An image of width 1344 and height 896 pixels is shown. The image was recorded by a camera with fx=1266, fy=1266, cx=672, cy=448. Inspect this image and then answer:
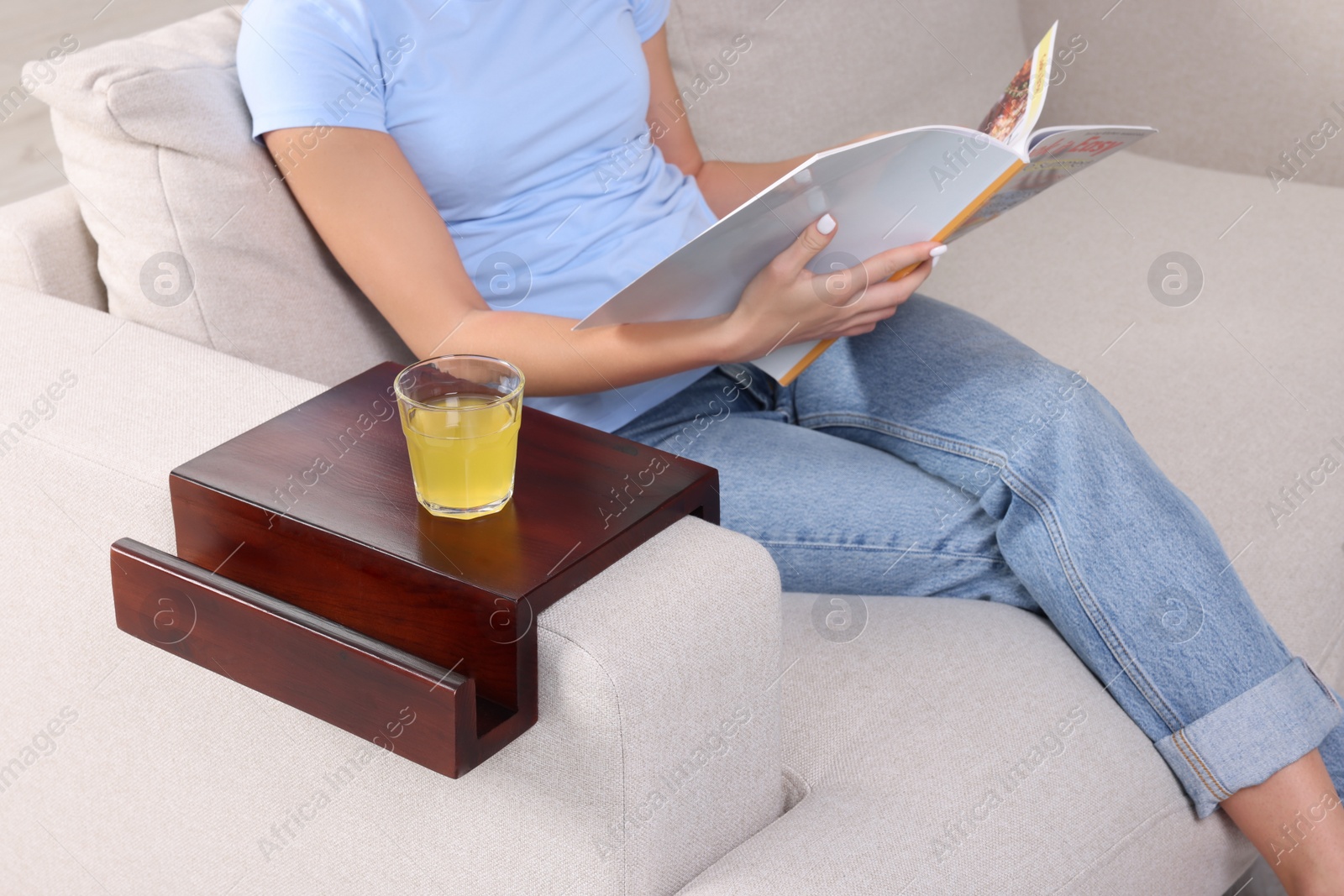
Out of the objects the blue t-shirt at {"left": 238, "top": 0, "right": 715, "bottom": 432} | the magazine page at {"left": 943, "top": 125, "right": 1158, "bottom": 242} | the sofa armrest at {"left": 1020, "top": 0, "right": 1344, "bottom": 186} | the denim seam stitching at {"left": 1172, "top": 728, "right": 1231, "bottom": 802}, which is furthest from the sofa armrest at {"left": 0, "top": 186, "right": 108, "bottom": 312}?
the sofa armrest at {"left": 1020, "top": 0, "right": 1344, "bottom": 186}

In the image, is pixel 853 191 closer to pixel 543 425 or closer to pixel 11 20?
pixel 543 425

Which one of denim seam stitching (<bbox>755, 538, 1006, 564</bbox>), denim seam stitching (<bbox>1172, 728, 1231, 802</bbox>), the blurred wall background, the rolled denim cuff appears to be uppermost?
denim seam stitching (<bbox>755, 538, 1006, 564</bbox>)

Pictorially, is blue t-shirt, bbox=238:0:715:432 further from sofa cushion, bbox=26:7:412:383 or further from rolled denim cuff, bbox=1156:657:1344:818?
rolled denim cuff, bbox=1156:657:1344:818

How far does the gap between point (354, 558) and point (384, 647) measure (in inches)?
2.3

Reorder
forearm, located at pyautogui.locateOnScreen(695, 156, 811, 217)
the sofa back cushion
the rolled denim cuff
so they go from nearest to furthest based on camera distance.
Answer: the rolled denim cuff < forearm, located at pyautogui.locateOnScreen(695, 156, 811, 217) < the sofa back cushion

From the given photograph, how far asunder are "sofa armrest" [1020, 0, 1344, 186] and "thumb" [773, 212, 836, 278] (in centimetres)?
132

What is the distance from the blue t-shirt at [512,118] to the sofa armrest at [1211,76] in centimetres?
113

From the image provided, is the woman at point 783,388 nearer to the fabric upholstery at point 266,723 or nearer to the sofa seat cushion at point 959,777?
the sofa seat cushion at point 959,777

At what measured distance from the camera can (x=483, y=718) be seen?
719 millimetres

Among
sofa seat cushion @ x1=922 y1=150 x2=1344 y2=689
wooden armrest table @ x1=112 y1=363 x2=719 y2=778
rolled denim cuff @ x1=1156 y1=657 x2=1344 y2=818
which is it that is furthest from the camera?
sofa seat cushion @ x1=922 y1=150 x2=1344 y2=689

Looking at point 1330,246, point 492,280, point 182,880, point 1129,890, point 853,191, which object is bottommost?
point 182,880

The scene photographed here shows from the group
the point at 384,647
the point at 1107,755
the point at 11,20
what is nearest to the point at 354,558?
the point at 384,647

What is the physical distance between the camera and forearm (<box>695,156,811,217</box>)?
4.68 feet

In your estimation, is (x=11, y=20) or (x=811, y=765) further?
(x=11, y=20)
